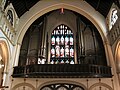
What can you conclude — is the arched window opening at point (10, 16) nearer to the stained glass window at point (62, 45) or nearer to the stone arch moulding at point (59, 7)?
the stone arch moulding at point (59, 7)

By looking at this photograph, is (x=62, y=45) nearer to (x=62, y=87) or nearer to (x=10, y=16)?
(x=62, y=87)

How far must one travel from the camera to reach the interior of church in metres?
13.0

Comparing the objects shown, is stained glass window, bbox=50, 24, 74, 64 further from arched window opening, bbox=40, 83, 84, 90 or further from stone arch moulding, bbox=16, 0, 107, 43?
arched window opening, bbox=40, 83, 84, 90

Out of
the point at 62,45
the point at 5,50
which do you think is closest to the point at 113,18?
the point at 62,45

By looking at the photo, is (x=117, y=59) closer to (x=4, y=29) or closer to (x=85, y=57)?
(x=85, y=57)

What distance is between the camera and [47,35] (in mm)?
17000

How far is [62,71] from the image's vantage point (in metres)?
Answer: 13.2

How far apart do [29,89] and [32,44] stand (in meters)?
4.69

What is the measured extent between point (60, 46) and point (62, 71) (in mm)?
3991

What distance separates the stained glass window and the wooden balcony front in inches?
90.4

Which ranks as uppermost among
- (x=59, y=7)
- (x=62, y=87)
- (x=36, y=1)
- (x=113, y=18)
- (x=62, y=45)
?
(x=36, y=1)

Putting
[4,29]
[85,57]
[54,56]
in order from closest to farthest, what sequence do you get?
[4,29]
[85,57]
[54,56]

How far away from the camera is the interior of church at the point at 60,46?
13.0 metres

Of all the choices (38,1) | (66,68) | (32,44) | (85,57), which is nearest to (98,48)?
(85,57)
